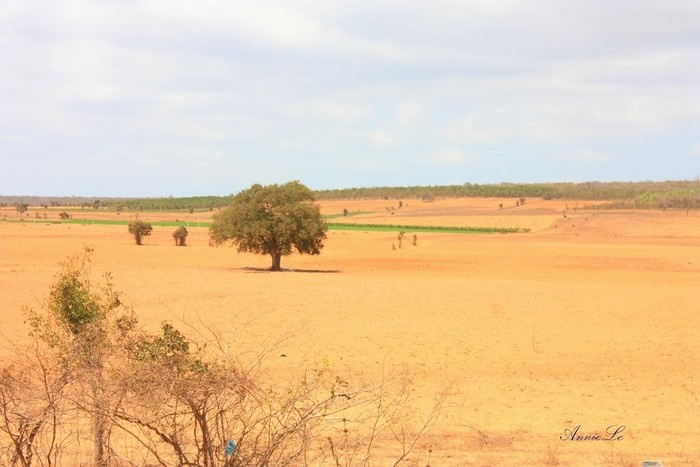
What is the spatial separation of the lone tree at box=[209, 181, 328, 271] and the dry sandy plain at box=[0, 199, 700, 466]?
77.5 inches

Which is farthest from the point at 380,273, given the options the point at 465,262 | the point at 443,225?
the point at 443,225

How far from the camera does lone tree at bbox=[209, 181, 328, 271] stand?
140ft

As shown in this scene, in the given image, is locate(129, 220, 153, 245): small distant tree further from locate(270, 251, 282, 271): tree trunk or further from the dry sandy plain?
locate(270, 251, 282, 271): tree trunk

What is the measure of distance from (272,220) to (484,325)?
1932 centimetres

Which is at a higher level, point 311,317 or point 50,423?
point 50,423

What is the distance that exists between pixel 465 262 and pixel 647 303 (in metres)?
22.9

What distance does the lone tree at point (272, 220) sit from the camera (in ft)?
140

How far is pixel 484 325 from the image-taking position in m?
26.0

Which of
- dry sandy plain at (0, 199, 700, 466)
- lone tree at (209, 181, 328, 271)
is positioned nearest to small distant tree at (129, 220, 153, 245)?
dry sandy plain at (0, 199, 700, 466)

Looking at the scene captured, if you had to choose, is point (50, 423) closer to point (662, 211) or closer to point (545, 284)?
point (545, 284)

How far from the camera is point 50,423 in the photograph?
24.1 feet
